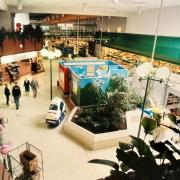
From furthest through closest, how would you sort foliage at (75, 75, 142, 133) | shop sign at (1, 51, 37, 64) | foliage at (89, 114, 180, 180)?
shop sign at (1, 51, 37, 64), foliage at (75, 75, 142, 133), foliage at (89, 114, 180, 180)

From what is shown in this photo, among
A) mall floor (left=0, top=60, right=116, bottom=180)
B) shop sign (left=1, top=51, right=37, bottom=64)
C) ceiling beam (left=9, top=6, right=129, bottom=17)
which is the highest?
ceiling beam (left=9, top=6, right=129, bottom=17)

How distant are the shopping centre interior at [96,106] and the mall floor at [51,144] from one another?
3 cm

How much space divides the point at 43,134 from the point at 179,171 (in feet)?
22.6

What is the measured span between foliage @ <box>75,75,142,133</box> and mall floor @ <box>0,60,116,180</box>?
2.79 feet

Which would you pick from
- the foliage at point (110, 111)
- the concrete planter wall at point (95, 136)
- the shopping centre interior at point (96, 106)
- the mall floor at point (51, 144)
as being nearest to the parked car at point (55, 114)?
the shopping centre interior at point (96, 106)

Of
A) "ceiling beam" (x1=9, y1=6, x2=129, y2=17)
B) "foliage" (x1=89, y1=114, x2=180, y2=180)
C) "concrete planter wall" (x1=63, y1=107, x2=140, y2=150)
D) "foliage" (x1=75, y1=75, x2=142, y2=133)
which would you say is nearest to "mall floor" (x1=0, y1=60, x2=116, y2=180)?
"concrete planter wall" (x1=63, y1=107, x2=140, y2=150)

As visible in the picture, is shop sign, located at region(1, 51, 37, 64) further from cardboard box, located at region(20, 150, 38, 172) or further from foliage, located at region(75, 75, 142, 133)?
cardboard box, located at region(20, 150, 38, 172)

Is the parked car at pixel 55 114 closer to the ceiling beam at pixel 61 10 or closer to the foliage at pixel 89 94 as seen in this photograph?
the foliage at pixel 89 94

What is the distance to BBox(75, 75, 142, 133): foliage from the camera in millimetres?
7344

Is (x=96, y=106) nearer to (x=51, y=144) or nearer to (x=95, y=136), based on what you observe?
(x=95, y=136)

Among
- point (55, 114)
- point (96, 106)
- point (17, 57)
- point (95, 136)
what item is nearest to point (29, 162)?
point (95, 136)

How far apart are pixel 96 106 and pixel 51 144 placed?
7.69 ft

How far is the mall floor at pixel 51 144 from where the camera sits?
579 centimetres

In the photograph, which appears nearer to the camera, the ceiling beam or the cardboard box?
the cardboard box
